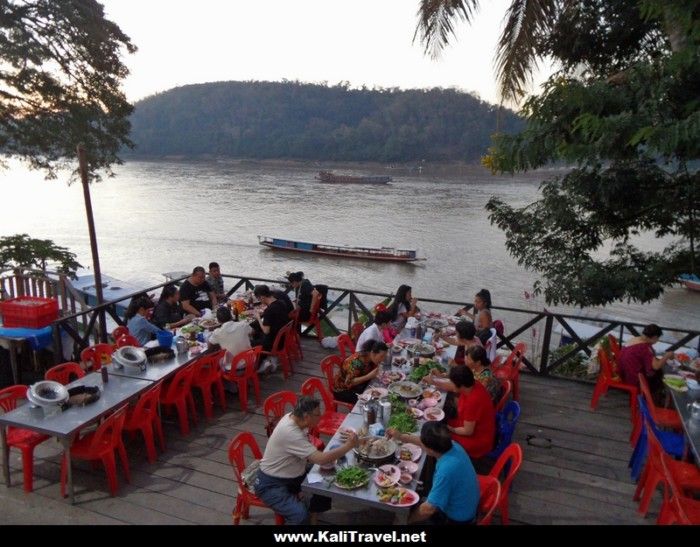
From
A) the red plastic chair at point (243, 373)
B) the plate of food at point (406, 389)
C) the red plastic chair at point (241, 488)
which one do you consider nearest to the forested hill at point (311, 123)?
the red plastic chair at point (243, 373)

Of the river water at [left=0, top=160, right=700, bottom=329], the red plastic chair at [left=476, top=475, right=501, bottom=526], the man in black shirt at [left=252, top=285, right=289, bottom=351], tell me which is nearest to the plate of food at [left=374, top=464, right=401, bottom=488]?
the red plastic chair at [left=476, top=475, right=501, bottom=526]

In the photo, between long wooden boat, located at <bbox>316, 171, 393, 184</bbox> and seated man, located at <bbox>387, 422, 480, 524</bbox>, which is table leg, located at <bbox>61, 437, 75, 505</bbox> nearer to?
seated man, located at <bbox>387, 422, 480, 524</bbox>

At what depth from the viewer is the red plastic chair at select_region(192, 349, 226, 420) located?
240 inches

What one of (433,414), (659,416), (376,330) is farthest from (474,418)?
(659,416)

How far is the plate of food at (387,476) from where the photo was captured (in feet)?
12.1

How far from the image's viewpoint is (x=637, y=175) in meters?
7.14

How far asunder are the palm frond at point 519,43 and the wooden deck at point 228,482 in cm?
445

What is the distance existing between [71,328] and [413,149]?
7999cm

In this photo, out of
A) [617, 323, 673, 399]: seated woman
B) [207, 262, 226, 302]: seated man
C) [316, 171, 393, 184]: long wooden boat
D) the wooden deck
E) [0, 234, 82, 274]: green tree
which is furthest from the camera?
[316, 171, 393, 184]: long wooden boat

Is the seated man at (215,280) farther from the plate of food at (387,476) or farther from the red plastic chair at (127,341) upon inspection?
the plate of food at (387,476)

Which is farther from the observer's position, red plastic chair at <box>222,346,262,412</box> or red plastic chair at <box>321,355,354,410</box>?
red plastic chair at <box>222,346,262,412</box>

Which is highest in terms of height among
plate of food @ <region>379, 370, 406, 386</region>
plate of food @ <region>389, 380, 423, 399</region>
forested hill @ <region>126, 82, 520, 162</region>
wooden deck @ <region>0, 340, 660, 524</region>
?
forested hill @ <region>126, 82, 520, 162</region>

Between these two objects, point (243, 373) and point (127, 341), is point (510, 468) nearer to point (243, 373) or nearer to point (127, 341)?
point (243, 373)

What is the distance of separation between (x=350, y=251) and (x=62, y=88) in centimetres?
2438
